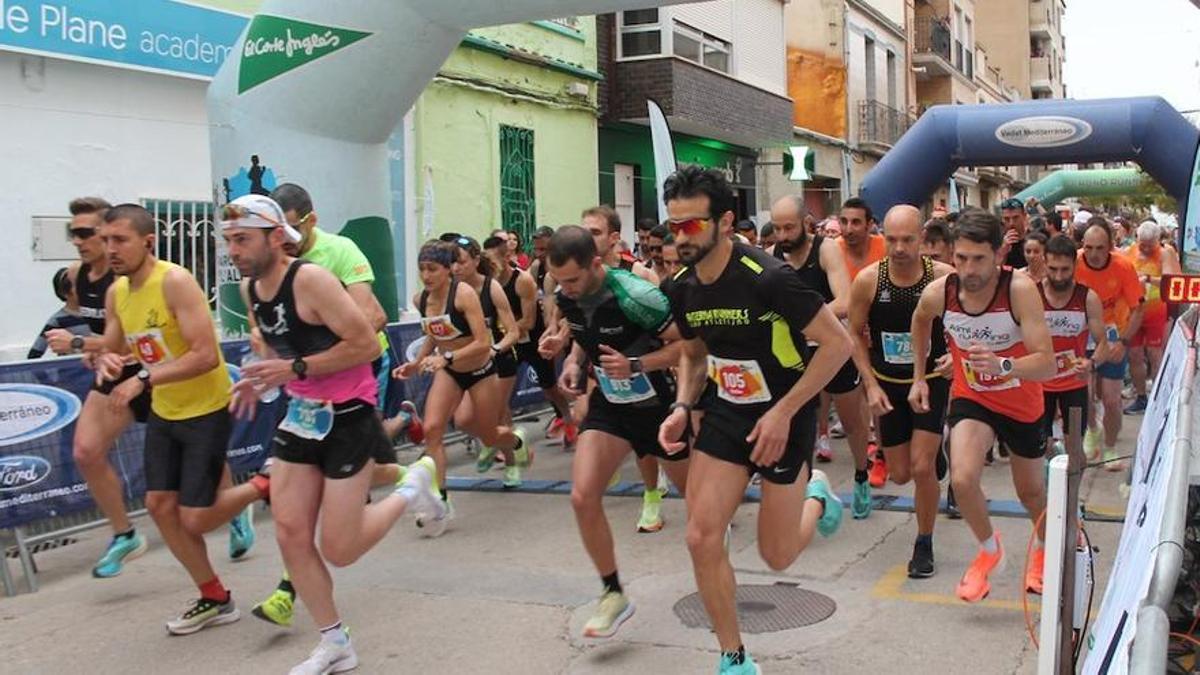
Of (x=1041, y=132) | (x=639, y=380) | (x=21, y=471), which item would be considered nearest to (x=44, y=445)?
(x=21, y=471)

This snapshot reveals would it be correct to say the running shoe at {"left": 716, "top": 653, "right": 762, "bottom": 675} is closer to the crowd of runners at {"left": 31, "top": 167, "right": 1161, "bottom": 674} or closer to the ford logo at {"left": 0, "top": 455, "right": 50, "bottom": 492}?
the crowd of runners at {"left": 31, "top": 167, "right": 1161, "bottom": 674}

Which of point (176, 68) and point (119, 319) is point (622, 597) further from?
point (176, 68)

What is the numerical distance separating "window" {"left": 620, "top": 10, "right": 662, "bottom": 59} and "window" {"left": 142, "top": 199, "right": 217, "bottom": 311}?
413 inches

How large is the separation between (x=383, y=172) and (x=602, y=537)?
5282 millimetres

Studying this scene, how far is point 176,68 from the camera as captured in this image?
11.3m

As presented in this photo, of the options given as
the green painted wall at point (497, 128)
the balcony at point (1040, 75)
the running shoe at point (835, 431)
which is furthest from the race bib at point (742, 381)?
the balcony at point (1040, 75)

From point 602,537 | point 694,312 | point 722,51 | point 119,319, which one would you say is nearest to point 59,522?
point 119,319

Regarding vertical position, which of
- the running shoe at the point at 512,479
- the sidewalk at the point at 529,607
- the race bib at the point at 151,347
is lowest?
the sidewalk at the point at 529,607

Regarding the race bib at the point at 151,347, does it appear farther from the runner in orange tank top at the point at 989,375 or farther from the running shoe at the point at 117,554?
the runner in orange tank top at the point at 989,375

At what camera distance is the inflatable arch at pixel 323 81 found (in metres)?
8.36

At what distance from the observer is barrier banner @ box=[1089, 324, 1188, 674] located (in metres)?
2.09

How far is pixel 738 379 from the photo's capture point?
13.6 ft

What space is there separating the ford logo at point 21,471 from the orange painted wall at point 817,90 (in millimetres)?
24673

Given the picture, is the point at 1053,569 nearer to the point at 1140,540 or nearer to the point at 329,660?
the point at 1140,540
